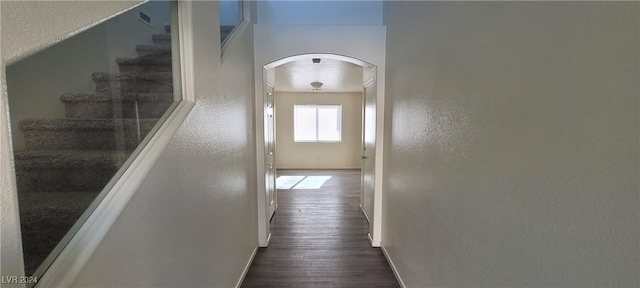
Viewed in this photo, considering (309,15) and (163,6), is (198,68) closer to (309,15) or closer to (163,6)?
(163,6)

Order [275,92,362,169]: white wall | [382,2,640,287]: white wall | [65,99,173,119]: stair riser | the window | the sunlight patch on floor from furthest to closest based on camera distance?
1. the window
2. [275,92,362,169]: white wall
3. the sunlight patch on floor
4. [65,99,173,119]: stair riser
5. [382,2,640,287]: white wall

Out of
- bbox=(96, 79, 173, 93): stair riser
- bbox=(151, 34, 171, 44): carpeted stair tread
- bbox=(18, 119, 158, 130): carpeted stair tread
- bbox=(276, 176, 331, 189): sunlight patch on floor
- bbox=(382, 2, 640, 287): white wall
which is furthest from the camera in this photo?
bbox=(276, 176, 331, 189): sunlight patch on floor

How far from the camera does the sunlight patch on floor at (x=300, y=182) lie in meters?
→ 5.88

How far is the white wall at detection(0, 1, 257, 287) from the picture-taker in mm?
805

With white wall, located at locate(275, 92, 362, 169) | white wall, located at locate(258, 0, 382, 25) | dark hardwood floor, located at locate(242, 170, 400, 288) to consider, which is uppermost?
white wall, located at locate(258, 0, 382, 25)

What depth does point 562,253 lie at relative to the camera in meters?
0.83

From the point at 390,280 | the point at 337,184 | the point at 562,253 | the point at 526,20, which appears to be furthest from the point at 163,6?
the point at 337,184

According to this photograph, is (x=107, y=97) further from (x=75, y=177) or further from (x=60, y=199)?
(x=60, y=199)

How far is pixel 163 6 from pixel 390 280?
278 centimetres

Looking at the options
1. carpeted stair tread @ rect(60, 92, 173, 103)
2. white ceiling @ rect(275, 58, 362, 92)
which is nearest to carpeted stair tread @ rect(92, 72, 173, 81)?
carpeted stair tread @ rect(60, 92, 173, 103)

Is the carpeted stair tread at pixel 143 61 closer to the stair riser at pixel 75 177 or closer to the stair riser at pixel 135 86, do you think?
the stair riser at pixel 135 86

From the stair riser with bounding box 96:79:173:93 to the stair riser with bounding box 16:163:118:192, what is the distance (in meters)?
0.59

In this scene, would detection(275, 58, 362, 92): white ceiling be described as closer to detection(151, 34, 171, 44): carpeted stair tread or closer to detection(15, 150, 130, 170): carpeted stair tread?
detection(151, 34, 171, 44): carpeted stair tread

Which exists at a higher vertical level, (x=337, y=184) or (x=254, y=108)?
(x=254, y=108)
